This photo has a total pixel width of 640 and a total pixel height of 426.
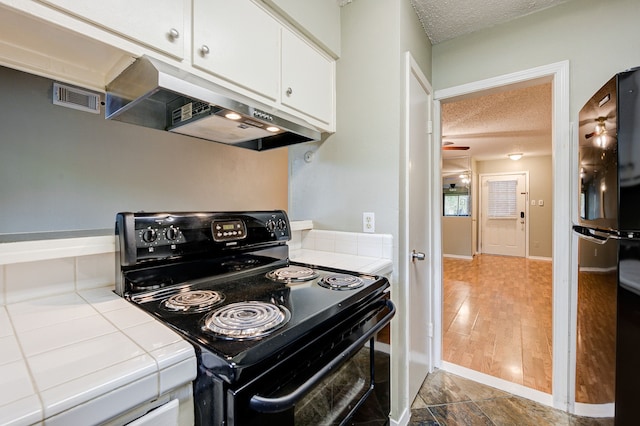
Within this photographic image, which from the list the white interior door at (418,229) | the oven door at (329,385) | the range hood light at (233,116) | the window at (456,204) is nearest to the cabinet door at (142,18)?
the range hood light at (233,116)

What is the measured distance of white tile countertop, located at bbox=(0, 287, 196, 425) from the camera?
409 mm

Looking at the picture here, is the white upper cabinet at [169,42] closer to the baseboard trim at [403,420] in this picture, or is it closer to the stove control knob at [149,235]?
the stove control knob at [149,235]

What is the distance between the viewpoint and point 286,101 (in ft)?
4.47

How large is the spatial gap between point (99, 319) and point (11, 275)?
13.3 inches

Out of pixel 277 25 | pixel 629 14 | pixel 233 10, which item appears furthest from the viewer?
pixel 629 14

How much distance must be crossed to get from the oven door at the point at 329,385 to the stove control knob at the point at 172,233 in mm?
613

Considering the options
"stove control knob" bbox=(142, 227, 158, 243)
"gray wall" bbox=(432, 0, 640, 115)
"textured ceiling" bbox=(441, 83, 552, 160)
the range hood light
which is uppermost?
"textured ceiling" bbox=(441, 83, 552, 160)

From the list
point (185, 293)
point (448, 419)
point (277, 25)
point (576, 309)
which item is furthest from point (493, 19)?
point (448, 419)

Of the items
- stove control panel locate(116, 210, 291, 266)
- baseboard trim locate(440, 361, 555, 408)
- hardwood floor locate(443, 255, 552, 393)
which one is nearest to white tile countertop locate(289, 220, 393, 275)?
stove control panel locate(116, 210, 291, 266)

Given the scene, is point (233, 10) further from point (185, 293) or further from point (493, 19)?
point (493, 19)

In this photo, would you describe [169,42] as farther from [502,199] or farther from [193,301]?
[502,199]

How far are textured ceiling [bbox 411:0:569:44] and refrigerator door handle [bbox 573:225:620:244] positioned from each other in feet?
4.40

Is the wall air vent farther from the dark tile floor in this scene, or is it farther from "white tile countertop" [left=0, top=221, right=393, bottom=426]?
the dark tile floor

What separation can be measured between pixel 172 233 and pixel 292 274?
0.49 m
